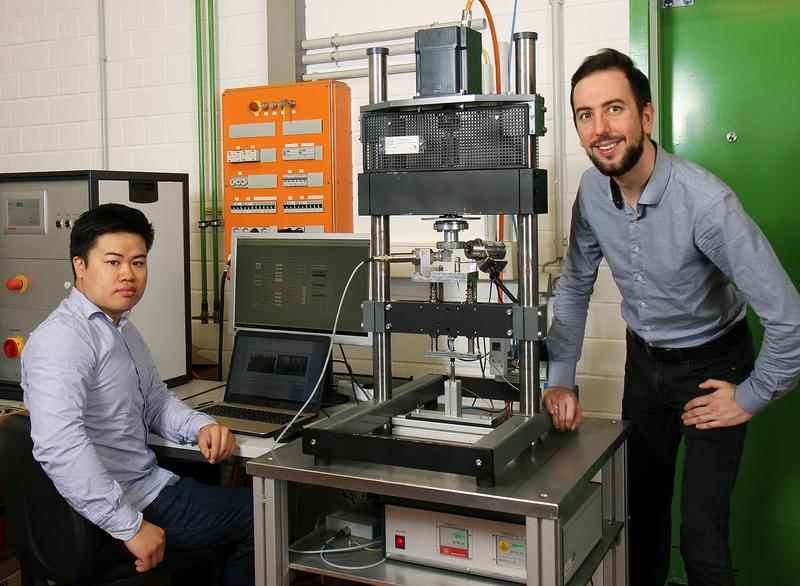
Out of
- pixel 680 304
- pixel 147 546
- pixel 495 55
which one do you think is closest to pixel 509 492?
pixel 680 304

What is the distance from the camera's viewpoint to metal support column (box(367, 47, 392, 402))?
6.17ft

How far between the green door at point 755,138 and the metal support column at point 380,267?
121 centimetres

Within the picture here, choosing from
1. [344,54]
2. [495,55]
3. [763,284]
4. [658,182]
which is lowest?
[763,284]

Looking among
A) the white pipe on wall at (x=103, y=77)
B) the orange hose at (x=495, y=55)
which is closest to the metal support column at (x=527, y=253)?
the orange hose at (x=495, y=55)

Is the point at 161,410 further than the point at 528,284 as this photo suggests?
Yes

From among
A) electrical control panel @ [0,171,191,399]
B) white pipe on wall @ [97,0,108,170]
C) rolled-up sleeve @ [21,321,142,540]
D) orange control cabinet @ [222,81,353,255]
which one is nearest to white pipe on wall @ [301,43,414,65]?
orange control cabinet @ [222,81,353,255]

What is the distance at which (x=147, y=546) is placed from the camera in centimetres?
192

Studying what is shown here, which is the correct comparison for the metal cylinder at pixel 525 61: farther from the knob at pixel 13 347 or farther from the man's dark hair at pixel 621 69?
the knob at pixel 13 347

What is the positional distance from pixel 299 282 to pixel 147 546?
0.93 metres

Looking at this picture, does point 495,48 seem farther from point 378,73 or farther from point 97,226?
point 97,226

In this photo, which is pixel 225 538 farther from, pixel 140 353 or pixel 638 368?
pixel 638 368

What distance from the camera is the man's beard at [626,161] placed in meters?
1.84

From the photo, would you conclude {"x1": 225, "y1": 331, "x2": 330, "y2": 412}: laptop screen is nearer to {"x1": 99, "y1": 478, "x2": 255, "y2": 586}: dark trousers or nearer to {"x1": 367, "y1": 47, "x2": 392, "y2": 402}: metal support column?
{"x1": 99, "y1": 478, "x2": 255, "y2": 586}: dark trousers

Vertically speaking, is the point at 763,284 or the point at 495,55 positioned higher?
the point at 495,55
